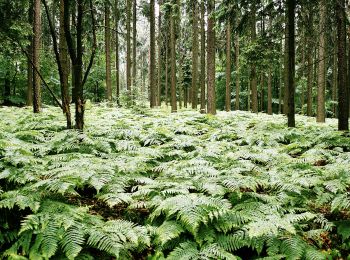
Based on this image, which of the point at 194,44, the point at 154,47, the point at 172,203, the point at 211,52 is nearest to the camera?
the point at 172,203

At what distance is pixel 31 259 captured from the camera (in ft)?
11.6

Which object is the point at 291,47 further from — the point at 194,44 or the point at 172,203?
the point at 194,44

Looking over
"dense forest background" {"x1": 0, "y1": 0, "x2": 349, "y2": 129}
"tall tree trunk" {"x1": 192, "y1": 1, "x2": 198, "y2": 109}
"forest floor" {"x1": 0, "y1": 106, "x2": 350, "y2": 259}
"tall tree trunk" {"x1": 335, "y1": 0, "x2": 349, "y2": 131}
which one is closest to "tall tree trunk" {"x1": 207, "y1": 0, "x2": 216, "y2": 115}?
"dense forest background" {"x1": 0, "y1": 0, "x2": 349, "y2": 129}

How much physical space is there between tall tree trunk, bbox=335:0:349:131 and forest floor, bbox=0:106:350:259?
11.5 feet

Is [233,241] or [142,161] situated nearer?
[233,241]

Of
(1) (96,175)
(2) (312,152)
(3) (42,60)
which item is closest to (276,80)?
(3) (42,60)

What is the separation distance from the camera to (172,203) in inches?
170

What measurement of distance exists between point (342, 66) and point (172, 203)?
25.6 ft

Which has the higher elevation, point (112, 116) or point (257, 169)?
point (112, 116)

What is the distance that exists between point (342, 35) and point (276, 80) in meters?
29.2

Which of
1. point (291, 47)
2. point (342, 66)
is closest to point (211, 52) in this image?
point (291, 47)

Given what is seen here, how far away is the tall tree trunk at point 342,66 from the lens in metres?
9.38

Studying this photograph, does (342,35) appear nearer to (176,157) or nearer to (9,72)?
(176,157)

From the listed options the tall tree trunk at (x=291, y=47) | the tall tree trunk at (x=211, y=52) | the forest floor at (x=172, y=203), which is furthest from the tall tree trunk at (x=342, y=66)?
the tall tree trunk at (x=211, y=52)
